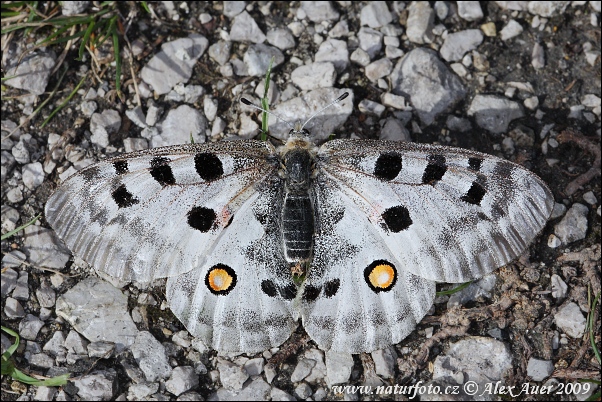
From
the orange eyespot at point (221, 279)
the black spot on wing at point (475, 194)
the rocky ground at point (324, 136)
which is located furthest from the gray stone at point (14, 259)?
the black spot on wing at point (475, 194)

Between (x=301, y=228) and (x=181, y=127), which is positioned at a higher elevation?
(x=181, y=127)

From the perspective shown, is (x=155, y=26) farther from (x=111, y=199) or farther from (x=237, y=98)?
(x=111, y=199)

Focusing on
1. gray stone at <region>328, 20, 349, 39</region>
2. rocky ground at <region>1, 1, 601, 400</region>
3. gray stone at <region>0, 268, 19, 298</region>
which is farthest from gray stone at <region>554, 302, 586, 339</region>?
gray stone at <region>0, 268, 19, 298</region>

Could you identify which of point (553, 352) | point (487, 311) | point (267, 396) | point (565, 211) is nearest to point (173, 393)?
point (267, 396)

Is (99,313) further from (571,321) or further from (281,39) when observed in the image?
(571,321)

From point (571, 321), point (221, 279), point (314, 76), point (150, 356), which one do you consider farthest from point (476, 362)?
point (314, 76)
